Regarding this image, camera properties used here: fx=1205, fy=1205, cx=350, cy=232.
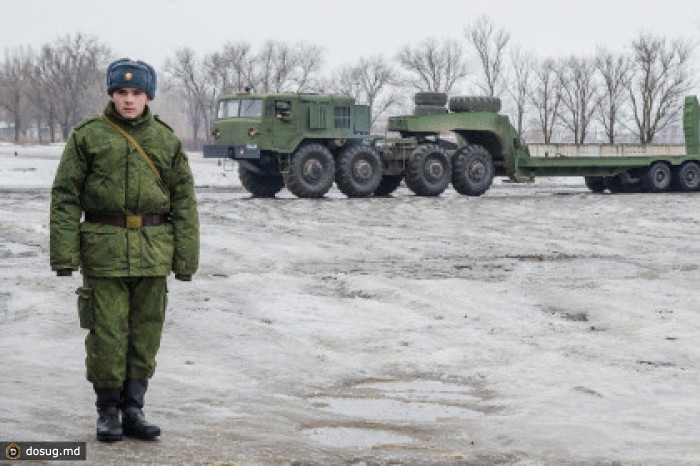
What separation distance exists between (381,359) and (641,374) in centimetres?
176

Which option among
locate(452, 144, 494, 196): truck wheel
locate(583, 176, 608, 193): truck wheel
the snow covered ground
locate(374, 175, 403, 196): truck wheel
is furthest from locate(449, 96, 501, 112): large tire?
the snow covered ground

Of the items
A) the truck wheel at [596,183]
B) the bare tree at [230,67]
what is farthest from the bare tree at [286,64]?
the truck wheel at [596,183]

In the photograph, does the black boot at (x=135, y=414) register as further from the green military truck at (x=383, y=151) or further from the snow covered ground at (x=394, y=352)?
the green military truck at (x=383, y=151)

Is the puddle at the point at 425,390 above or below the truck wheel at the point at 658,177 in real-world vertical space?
below

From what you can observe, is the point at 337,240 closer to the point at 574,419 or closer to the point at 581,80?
the point at 574,419

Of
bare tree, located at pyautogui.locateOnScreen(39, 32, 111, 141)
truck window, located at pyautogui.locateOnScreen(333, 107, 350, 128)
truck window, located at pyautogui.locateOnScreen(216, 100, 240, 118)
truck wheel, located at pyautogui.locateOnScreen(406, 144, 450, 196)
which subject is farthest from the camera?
bare tree, located at pyautogui.locateOnScreen(39, 32, 111, 141)

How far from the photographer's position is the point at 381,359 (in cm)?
836

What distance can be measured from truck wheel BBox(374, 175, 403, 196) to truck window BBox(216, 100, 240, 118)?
404 cm

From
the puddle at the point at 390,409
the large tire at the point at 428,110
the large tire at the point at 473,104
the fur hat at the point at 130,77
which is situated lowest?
the puddle at the point at 390,409

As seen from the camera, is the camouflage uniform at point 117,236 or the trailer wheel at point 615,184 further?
the trailer wheel at point 615,184

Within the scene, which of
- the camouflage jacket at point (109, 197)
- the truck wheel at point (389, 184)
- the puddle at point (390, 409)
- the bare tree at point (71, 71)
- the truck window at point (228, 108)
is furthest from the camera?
the bare tree at point (71, 71)

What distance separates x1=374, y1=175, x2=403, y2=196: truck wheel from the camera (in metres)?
27.3

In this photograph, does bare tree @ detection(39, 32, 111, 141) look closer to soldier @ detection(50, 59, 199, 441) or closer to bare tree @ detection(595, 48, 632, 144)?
bare tree @ detection(595, 48, 632, 144)

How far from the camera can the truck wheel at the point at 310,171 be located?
2477 cm
